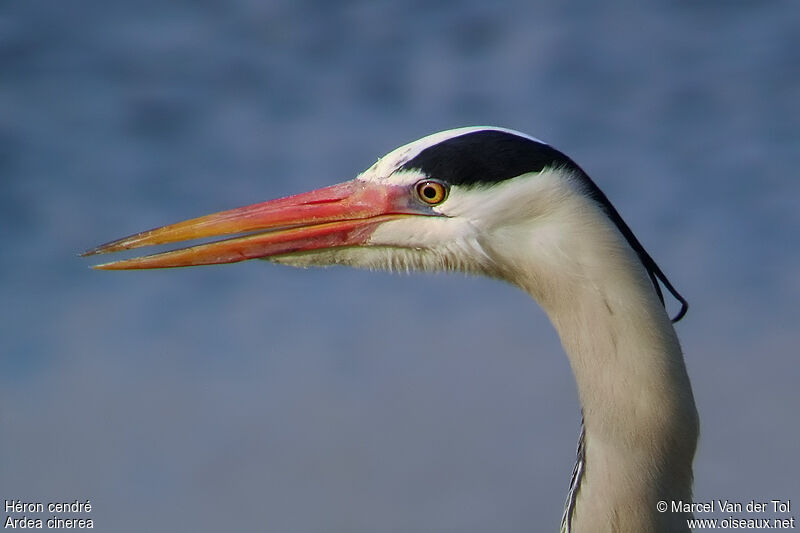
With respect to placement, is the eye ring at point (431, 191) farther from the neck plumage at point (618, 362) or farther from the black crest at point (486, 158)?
the neck plumage at point (618, 362)

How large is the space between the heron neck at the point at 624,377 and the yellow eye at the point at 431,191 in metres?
0.23

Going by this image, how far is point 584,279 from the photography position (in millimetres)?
1703

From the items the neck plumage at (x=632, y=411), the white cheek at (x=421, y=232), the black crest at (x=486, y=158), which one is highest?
the black crest at (x=486, y=158)

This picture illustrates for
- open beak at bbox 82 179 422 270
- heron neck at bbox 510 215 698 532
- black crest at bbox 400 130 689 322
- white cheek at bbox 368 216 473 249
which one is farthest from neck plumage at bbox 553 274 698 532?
open beak at bbox 82 179 422 270

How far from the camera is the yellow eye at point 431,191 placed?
72.6 inches

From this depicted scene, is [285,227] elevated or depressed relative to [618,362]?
elevated

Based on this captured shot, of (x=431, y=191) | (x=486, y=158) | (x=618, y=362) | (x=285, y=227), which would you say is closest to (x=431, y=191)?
(x=431, y=191)

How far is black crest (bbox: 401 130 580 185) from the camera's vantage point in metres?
1.76

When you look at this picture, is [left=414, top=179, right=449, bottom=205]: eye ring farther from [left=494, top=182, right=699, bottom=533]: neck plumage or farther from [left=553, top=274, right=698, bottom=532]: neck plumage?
[left=553, top=274, right=698, bottom=532]: neck plumage

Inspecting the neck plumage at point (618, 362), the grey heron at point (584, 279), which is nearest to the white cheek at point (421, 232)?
the grey heron at point (584, 279)

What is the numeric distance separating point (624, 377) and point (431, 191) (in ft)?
1.62

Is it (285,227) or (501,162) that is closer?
(501,162)

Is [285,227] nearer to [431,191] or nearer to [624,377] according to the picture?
[431,191]

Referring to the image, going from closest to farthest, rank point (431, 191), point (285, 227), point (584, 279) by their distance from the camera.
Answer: point (584, 279) < point (431, 191) < point (285, 227)
